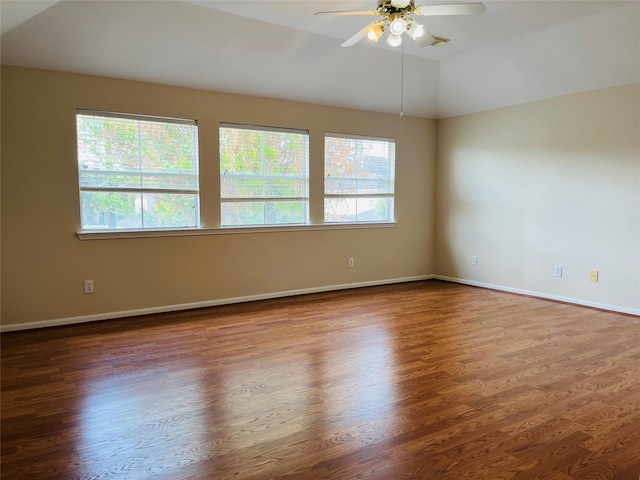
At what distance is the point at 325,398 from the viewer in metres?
2.57

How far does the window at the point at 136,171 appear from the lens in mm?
4098

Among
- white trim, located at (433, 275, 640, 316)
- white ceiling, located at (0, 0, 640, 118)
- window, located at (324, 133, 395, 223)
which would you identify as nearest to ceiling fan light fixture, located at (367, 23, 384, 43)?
white ceiling, located at (0, 0, 640, 118)

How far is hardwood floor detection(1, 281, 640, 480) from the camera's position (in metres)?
1.93

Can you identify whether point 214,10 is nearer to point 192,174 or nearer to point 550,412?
point 192,174

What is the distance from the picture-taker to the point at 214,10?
361 cm

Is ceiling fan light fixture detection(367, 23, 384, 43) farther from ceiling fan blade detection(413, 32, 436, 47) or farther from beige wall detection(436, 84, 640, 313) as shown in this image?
beige wall detection(436, 84, 640, 313)

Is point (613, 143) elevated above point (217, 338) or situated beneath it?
elevated above

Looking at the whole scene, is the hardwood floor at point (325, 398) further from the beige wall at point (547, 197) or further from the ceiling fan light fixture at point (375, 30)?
the ceiling fan light fixture at point (375, 30)

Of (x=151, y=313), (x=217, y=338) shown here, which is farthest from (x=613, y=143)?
(x=151, y=313)

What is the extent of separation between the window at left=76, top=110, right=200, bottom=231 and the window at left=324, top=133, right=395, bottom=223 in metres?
1.72

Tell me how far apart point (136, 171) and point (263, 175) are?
1.36 m

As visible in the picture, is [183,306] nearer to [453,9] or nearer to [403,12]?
[403,12]

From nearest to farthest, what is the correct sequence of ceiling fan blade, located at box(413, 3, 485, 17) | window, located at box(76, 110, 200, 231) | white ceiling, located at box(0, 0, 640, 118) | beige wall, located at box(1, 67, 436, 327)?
ceiling fan blade, located at box(413, 3, 485, 17) < white ceiling, located at box(0, 0, 640, 118) < beige wall, located at box(1, 67, 436, 327) < window, located at box(76, 110, 200, 231)

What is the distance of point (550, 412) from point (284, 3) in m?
3.41
